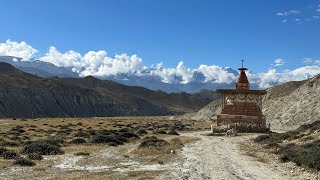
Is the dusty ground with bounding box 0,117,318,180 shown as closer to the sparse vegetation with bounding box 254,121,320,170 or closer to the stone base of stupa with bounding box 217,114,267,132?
the sparse vegetation with bounding box 254,121,320,170

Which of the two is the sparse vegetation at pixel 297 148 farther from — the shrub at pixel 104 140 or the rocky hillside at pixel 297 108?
the rocky hillside at pixel 297 108

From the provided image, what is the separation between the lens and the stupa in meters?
61.2

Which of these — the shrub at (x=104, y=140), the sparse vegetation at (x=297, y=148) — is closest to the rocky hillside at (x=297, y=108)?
the sparse vegetation at (x=297, y=148)

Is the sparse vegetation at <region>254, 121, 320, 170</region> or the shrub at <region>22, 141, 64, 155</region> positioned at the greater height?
the sparse vegetation at <region>254, 121, 320, 170</region>

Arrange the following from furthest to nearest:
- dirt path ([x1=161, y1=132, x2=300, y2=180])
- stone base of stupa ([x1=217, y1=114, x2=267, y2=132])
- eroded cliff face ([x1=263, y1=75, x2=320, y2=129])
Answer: eroded cliff face ([x1=263, y1=75, x2=320, y2=129]), stone base of stupa ([x1=217, y1=114, x2=267, y2=132]), dirt path ([x1=161, y1=132, x2=300, y2=180])

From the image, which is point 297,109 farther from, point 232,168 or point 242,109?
point 232,168

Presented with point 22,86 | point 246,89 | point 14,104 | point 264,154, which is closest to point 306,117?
point 246,89

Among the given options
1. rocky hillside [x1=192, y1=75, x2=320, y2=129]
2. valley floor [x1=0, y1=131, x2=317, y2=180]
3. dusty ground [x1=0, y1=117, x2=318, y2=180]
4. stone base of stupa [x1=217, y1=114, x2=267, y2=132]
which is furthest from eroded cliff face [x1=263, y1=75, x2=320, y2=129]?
valley floor [x1=0, y1=131, x2=317, y2=180]

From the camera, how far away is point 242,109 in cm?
6375

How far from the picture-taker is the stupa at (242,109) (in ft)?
201

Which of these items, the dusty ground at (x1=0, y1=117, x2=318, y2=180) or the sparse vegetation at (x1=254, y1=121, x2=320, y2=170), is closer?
the dusty ground at (x1=0, y1=117, x2=318, y2=180)

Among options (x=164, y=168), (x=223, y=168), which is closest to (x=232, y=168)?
(x=223, y=168)

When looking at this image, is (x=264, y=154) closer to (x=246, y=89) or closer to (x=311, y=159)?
(x=311, y=159)

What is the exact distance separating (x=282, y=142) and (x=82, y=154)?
1803 centimetres
